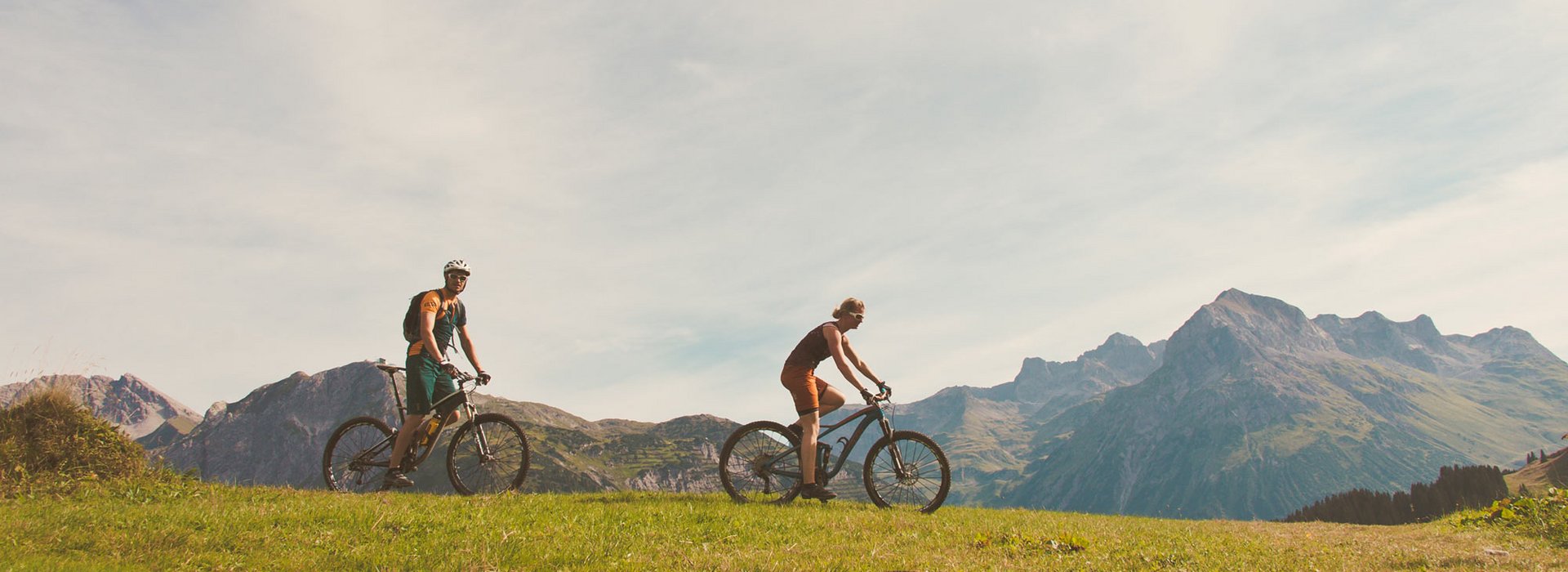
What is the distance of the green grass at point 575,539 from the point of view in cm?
743

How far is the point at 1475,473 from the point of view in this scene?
38.2 m

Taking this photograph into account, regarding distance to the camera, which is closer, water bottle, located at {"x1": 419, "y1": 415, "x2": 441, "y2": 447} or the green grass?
the green grass

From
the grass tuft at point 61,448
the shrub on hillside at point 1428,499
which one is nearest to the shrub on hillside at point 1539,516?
the shrub on hillside at point 1428,499

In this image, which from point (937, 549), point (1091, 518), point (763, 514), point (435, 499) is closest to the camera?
point (937, 549)

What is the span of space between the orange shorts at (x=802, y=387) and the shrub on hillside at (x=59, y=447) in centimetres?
1028

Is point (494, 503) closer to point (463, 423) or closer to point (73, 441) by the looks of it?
point (463, 423)

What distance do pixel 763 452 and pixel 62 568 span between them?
28.9 ft

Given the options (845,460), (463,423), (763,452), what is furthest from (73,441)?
(845,460)

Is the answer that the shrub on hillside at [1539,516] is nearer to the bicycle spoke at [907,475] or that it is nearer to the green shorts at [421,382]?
the bicycle spoke at [907,475]

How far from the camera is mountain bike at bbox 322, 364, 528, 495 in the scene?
13.0 metres

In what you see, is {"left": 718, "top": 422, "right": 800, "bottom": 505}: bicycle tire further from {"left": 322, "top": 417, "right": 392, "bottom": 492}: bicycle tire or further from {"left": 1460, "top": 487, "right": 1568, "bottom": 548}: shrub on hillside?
{"left": 1460, "top": 487, "right": 1568, "bottom": 548}: shrub on hillside

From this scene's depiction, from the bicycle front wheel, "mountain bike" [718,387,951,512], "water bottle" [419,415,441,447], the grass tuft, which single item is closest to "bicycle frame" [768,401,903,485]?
"mountain bike" [718,387,951,512]

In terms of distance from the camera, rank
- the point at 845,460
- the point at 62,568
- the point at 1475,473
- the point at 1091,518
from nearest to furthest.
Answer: the point at 62,568
the point at 845,460
the point at 1091,518
the point at 1475,473

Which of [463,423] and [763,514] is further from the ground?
[463,423]
